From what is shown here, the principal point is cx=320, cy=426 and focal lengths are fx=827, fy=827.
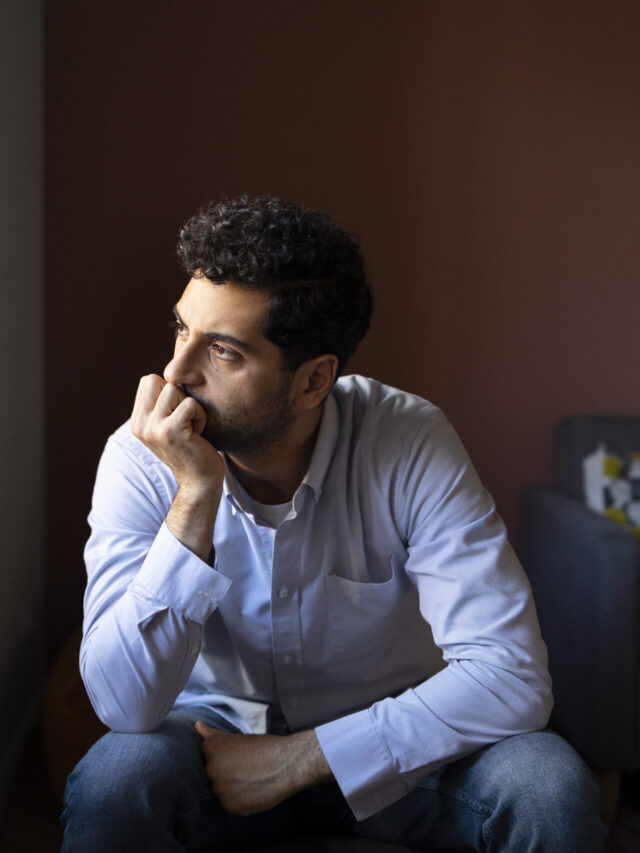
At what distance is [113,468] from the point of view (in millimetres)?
1345

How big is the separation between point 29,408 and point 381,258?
3.57ft

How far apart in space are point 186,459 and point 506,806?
66cm

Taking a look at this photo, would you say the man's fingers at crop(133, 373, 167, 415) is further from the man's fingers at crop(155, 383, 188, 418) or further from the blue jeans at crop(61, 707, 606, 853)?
the blue jeans at crop(61, 707, 606, 853)

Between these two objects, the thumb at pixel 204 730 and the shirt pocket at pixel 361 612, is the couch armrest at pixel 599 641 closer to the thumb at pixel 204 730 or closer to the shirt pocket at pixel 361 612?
the shirt pocket at pixel 361 612

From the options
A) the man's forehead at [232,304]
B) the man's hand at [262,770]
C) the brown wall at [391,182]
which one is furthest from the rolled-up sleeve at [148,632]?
the brown wall at [391,182]

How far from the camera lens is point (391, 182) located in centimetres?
244

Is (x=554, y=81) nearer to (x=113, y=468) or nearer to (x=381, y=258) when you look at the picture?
(x=381, y=258)

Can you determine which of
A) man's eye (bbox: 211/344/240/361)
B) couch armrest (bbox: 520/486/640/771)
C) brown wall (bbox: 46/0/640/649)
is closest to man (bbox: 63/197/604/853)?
man's eye (bbox: 211/344/240/361)

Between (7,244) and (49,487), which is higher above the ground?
(7,244)

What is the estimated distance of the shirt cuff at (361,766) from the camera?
1.15 m

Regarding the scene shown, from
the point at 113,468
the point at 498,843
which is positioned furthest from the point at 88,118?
the point at 498,843

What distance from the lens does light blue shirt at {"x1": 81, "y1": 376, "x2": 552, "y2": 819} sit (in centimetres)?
117

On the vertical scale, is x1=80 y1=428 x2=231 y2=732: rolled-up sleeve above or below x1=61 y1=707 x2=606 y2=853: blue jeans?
above

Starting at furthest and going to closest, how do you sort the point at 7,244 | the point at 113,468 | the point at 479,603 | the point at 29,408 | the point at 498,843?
the point at 29,408 < the point at 7,244 < the point at 113,468 < the point at 479,603 < the point at 498,843
